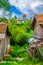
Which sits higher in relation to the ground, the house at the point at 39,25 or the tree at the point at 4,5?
the tree at the point at 4,5

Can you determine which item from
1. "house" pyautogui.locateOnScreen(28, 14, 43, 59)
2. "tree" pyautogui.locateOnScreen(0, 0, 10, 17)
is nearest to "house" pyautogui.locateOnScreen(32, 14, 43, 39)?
"house" pyautogui.locateOnScreen(28, 14, 43, 59)

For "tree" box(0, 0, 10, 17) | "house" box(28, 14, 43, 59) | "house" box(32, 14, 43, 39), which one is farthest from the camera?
"tree" box(0, 0, 10, 17)

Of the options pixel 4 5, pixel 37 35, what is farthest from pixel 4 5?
pixel 37 35

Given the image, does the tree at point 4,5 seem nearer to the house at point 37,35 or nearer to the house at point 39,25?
the house at point 37,35

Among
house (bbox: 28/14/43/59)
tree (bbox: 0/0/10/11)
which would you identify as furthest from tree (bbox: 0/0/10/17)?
house (bbox: 28/14/43/59)

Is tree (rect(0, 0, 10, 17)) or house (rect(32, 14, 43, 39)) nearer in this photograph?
house (rect(32, 14, 43, 39))

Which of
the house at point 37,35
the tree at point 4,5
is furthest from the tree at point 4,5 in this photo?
the house at point 37,35

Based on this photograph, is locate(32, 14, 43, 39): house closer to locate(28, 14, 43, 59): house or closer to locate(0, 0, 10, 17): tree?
locate(28, 14, 43, 59): house

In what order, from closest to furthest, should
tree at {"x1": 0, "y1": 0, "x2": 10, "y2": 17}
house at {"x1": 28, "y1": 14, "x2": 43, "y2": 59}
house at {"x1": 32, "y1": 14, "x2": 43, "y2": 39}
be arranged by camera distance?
house at {"x1": 28, "y1": 14, "x2": 43, "y2": 59} < house at {"x1": 32, "y1": 14, "x2": 43, "y2": 39} < tree at {"x1": 0, "y1": 0, "x2": 10, "y2": 17}

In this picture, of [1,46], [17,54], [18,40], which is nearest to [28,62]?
[1,46]

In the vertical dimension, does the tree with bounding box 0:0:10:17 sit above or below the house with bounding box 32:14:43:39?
above

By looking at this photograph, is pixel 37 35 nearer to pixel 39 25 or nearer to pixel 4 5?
pixel 39 25

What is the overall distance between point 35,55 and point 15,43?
51.9ft

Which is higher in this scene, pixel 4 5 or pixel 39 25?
pixel 4 5
